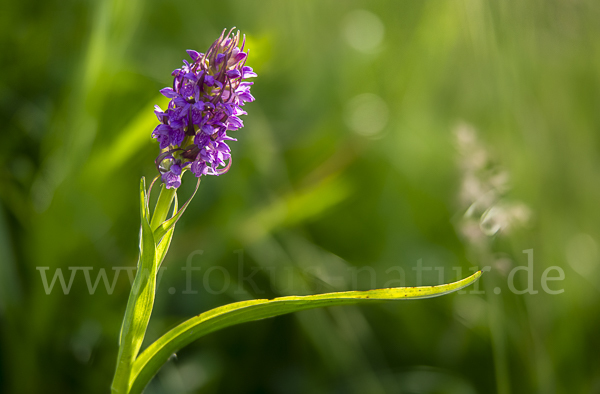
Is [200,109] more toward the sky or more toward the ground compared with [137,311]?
more toward the sky

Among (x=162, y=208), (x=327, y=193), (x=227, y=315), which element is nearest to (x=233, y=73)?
(x=162, y=208)

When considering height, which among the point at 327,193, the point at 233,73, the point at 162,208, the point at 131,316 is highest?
the point at 327,193

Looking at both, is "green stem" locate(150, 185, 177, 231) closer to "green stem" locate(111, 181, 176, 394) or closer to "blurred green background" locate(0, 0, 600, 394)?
"green stem" locate(111, 181, 176, 394)

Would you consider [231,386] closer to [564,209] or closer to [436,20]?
[564,209]

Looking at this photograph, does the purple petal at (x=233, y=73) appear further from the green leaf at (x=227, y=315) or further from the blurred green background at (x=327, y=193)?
the blurred green background at (x=327, y=193)

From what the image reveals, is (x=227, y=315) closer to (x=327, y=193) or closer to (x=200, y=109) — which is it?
(x=200, y=109)

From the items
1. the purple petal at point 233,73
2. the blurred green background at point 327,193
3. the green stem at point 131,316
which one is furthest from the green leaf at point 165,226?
the blurred green background at point 327,193

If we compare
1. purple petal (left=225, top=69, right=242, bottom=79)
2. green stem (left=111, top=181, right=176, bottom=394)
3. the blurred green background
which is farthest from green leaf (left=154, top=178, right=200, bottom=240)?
the blurred green background
